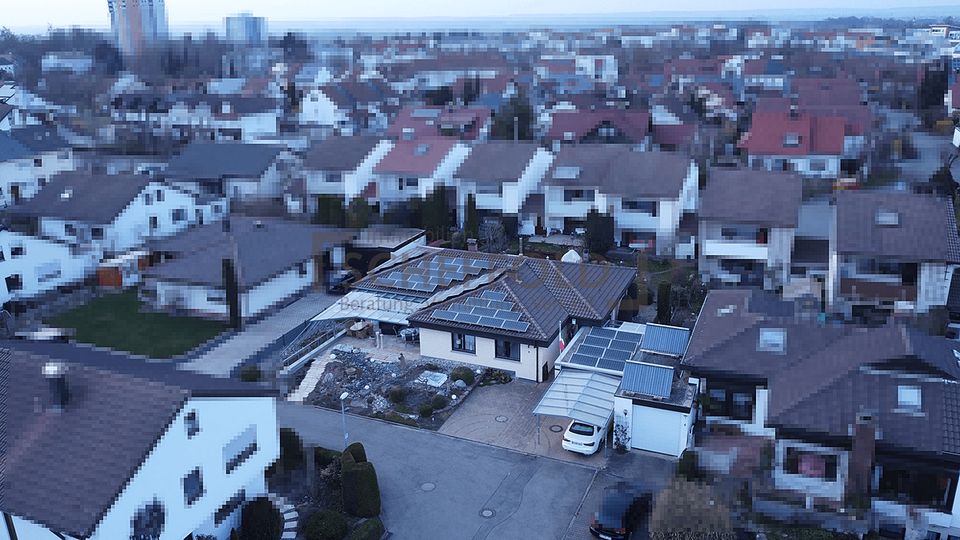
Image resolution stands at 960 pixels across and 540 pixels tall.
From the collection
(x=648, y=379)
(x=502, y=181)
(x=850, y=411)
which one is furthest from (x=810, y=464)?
(x=502, y=181)

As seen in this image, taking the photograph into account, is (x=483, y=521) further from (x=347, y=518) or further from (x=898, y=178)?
(x=898, y=178)

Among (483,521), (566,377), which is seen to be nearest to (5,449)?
(483,521)

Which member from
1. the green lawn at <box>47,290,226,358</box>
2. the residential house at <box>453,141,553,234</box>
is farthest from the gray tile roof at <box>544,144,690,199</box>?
the green lawn at <box>47,290,226,358</box>

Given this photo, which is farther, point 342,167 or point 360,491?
point 342,167

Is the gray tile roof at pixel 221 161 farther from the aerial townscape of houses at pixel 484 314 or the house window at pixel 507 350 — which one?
the house window at pixel 507 350

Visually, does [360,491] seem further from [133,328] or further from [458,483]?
[133,328]

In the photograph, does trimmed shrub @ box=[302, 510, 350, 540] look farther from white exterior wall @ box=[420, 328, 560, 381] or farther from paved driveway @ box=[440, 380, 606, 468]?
white exterior wall @ box=[420, 328, 560, 381]
